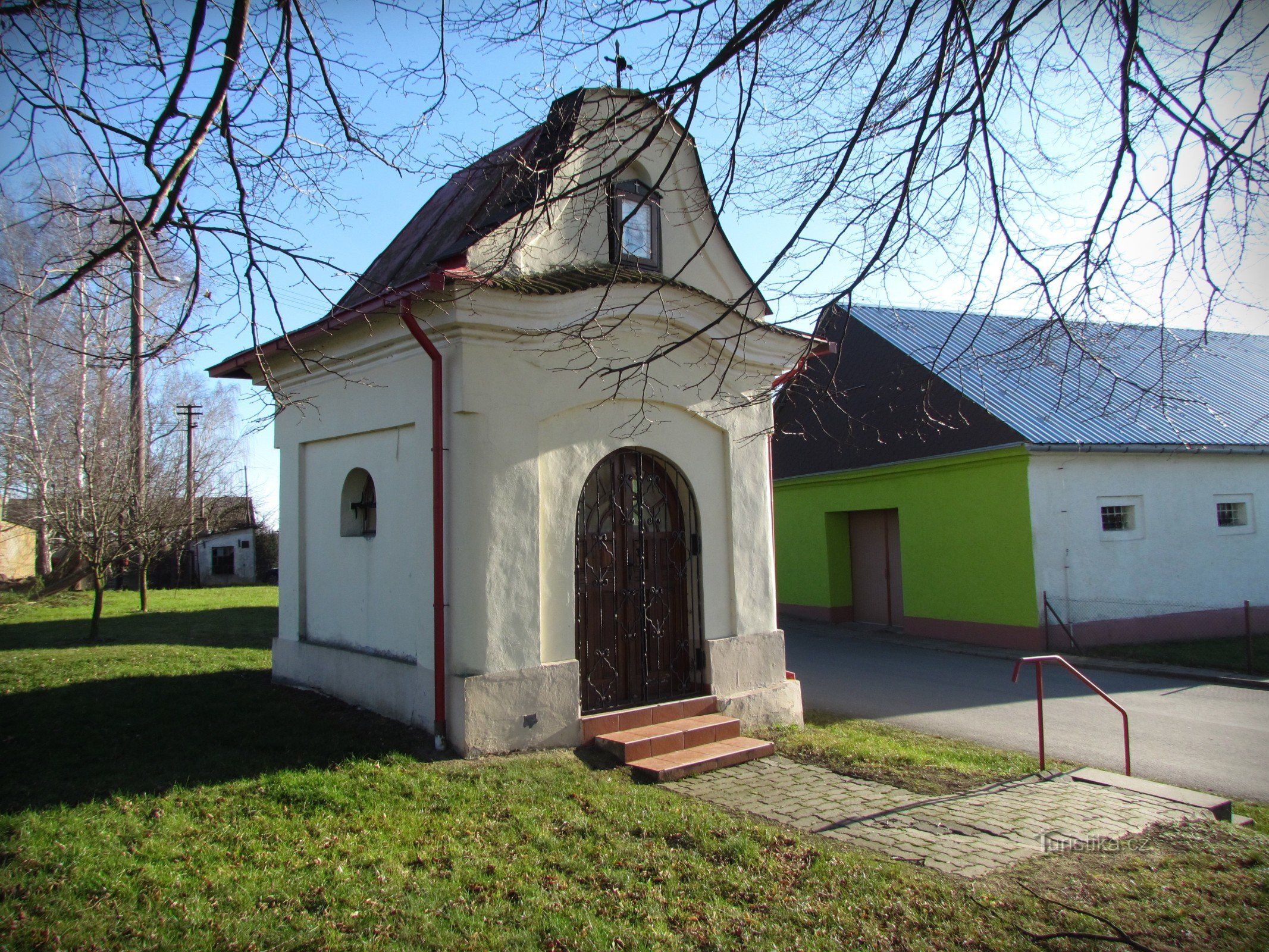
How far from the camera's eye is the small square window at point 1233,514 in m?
17.2

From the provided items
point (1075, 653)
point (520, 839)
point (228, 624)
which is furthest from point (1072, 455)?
point (228, 624)

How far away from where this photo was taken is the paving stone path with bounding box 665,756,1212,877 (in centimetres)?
528

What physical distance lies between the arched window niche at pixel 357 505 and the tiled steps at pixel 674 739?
10.2ft

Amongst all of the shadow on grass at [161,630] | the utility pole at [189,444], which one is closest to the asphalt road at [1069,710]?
the shadow on grass at [161,630]

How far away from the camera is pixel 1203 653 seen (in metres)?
14.4

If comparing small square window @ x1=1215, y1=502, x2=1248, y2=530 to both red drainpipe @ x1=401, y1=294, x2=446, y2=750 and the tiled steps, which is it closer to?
the tiled steps

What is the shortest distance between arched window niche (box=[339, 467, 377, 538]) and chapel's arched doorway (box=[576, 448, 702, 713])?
235 centimetres

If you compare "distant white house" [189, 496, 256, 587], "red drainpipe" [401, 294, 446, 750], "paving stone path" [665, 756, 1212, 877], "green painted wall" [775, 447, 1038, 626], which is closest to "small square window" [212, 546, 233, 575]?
"distant white house" [189, 496, 256, 587]

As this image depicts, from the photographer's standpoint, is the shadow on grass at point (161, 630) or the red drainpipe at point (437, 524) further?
the shadow on grass at point (161, 630)

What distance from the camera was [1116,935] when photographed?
403 centimetres

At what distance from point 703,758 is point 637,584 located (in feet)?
5.81

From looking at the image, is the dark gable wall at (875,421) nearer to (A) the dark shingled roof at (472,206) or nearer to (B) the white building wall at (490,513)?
(B) the white building wall at (490,513)

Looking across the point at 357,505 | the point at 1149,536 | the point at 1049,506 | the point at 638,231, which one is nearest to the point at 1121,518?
the point at 1149,536

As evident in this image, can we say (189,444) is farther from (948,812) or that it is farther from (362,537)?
(948,812)
